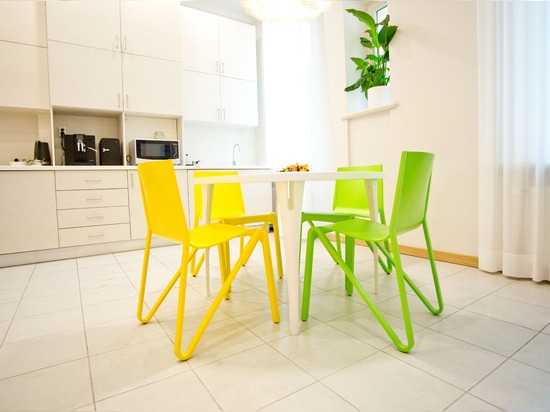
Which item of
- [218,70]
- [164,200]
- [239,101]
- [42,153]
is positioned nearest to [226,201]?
[164,200]

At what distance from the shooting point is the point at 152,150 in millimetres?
3551

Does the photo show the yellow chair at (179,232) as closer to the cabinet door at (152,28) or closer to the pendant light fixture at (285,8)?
the pendant light fixture at (285,8)

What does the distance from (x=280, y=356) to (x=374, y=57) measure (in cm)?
280

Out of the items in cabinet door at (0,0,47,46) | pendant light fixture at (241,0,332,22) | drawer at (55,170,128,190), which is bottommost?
drawer at (55,170,128,190)

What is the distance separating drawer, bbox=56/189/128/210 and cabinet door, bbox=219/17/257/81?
2063 mm

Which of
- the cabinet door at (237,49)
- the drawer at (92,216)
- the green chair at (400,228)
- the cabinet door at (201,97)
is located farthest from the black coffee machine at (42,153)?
the green chair at (400,228)

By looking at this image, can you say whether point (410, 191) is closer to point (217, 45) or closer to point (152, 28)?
point (152, 28)

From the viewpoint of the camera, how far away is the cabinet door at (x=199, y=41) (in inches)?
152

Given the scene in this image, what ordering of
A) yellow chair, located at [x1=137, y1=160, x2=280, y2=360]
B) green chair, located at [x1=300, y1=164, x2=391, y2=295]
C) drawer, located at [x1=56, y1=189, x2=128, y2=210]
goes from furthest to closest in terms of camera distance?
drawer, located at [x1=56, y1=189, x2=128, y2=210], green chair, located at [x1=300, y1=164, x2=391, y2=295], yellow chair, located at [x1=137, y1=160, x2=280, y2=360]

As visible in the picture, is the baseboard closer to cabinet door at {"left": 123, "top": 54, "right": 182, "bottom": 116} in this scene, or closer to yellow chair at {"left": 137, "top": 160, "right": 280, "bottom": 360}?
yellow chair at {"left": 137, "top": 160, "right": 280, "bottom": 360}

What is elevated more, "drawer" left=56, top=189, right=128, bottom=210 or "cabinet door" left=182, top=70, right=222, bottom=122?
"cabinet door" left=182, top=70, right=222, bottom=122

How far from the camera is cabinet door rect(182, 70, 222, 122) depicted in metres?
3.93

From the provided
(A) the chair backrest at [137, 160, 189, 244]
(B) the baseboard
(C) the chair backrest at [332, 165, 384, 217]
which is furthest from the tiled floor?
(C) the chair backrest at [332, 165, 384, 217]

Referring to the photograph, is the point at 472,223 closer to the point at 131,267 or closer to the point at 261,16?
the point at 261,16
